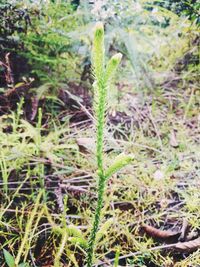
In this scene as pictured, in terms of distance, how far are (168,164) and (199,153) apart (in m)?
0.19

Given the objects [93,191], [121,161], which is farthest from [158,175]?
[121,161]

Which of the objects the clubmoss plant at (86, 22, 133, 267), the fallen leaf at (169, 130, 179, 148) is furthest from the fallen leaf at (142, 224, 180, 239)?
the fallen leaf at (169, 130, 179, 148)

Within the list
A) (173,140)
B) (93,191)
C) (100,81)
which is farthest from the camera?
(173,140)

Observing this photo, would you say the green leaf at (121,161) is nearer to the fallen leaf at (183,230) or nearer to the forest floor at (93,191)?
the forest floor at (93,191)

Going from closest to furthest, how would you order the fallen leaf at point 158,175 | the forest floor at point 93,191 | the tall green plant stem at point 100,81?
the tall green plant stem at point 100,81 → the forest floor at point 93,191 → the fallen leaf at point 158,175

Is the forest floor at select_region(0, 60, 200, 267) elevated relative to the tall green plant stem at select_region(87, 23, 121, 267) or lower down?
lower down

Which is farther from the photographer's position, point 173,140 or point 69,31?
point 69,31

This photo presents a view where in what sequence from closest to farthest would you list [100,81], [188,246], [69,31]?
1. [100,81]
2. [188,246]
3. [69,31]

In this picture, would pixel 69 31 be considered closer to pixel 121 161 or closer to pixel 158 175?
pixel 158 175

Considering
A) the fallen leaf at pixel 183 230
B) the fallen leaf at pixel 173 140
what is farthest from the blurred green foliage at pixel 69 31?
the fallen leaf at pixel 183 230

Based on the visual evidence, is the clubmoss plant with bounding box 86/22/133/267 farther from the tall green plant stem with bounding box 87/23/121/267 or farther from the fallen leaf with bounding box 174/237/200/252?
the fallen leaf with bounding box 174/237/200/252

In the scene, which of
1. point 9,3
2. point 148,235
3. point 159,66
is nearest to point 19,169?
point 148,235

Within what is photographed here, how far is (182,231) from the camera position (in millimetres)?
1344

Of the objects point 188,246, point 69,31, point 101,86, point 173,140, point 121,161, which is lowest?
point 188,246
